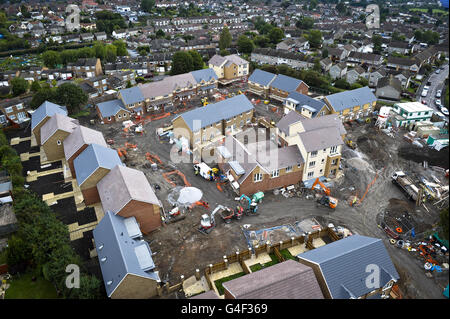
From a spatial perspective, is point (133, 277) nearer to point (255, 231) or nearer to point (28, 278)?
point (28, 278)

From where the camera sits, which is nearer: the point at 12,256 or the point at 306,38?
the point at 12,256

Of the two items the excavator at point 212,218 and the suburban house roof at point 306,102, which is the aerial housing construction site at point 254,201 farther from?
the suburban house roof at point 306,102

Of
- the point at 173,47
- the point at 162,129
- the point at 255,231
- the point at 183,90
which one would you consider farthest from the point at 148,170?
the point at 173,47

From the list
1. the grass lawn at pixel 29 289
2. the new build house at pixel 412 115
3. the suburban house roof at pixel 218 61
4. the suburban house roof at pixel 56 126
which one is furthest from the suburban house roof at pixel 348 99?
the grass lawn at pixel 29 289

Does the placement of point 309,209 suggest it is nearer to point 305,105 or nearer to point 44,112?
point 305,105

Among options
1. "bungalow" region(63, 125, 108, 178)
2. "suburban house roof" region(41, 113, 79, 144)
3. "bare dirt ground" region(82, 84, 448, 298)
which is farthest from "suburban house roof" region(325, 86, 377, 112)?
"suburban house roof" region(41, 113, 79, 144)
